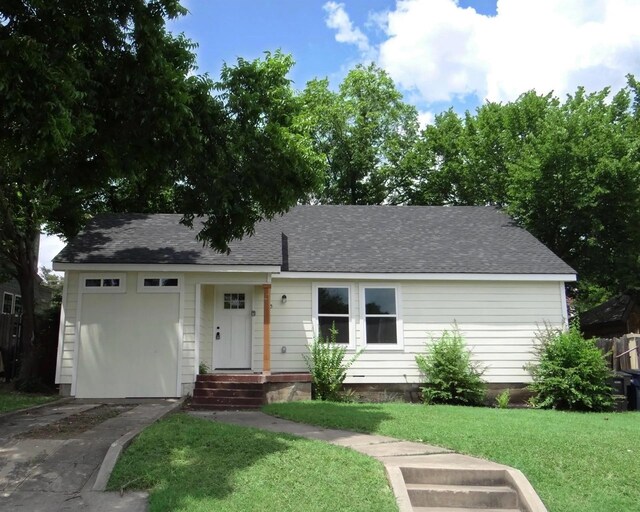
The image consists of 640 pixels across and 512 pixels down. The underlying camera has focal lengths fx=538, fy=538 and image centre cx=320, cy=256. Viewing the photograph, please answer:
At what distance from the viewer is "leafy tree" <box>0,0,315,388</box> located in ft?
18.3

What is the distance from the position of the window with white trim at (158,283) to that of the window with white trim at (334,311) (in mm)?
3411

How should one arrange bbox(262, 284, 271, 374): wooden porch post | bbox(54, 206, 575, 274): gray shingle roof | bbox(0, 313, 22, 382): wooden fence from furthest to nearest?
bbox(0, 313, 22, 382): wooden fence, bbox(54, 206, 575, 274): gray shingle roof, bbox(262, 284, 271, 374): wooden porch post

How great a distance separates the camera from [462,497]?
18.3ft

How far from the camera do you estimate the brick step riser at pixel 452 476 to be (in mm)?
5793

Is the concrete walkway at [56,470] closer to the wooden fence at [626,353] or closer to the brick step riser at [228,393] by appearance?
the brick step riser at [228,393]

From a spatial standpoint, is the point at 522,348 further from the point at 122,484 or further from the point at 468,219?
the point at 122,484

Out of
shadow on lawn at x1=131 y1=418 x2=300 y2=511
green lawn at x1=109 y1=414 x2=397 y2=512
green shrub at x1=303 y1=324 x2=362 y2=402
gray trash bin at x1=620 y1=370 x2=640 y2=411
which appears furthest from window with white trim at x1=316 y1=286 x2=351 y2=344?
gray trash bin at x1=620 y1=370 x2=640 y2=411

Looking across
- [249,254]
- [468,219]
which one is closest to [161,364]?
[249,254]

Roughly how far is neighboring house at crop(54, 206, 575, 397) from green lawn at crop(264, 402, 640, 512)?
7.36 ft

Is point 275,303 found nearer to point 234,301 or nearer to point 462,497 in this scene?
point 234,301

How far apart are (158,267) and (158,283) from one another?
0.48 m

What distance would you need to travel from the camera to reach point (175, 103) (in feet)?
22.5

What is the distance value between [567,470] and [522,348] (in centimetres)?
754

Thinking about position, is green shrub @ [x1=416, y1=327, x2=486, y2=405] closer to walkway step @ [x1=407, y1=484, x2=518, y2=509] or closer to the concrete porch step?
the concrete porch step
